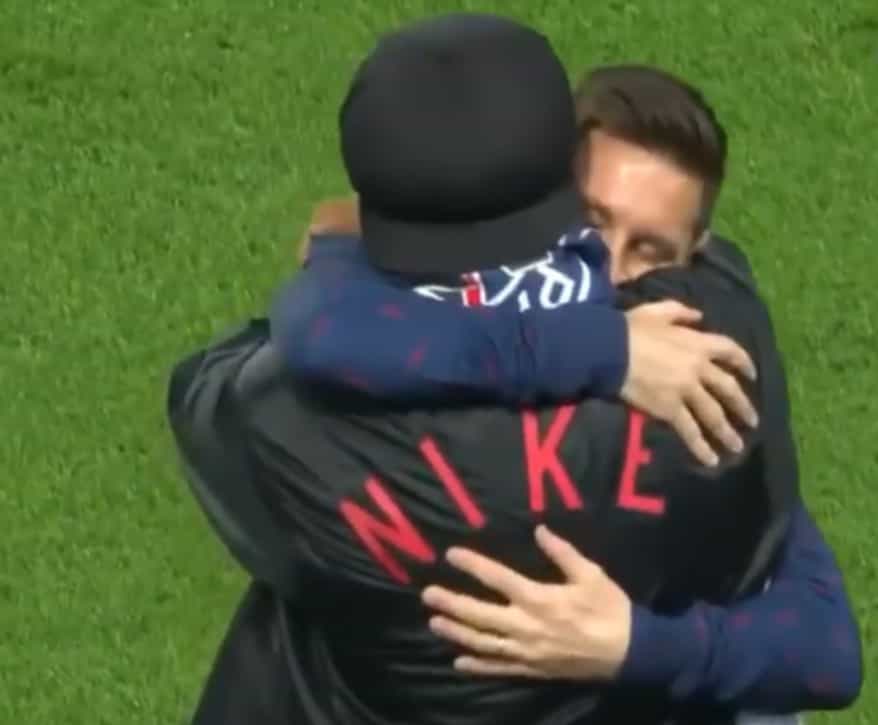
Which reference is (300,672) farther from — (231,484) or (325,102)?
(325,102)

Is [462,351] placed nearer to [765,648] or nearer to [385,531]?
[385,531]

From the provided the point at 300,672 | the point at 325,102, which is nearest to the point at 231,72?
the point at 325,102

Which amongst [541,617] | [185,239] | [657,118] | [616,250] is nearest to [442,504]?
[541,617]

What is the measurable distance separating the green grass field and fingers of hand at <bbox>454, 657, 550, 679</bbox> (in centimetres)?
223

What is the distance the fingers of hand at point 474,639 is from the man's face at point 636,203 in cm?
38

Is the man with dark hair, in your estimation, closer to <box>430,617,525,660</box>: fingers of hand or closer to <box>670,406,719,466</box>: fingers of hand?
<box>430,617,525,660</box>: fingers of hand

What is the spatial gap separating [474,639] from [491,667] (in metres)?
0.04

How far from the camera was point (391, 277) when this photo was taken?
2.46 m

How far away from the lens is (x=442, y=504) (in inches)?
95.3

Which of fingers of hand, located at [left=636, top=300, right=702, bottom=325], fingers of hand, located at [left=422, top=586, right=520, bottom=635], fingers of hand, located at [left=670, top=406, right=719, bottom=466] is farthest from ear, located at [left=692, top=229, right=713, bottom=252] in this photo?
fingers of hand, located at [left=422, top=586, right=520, bottom=635]

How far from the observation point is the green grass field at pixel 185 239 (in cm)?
488

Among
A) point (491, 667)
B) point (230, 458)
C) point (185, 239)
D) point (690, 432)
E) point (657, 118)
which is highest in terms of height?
point (657, 118)

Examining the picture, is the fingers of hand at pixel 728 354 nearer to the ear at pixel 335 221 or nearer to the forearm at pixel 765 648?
the forearm at pixel 765 648

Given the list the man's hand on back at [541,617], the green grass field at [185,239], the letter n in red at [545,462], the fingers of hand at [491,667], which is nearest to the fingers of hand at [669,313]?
the letter n in red at [545,462]
